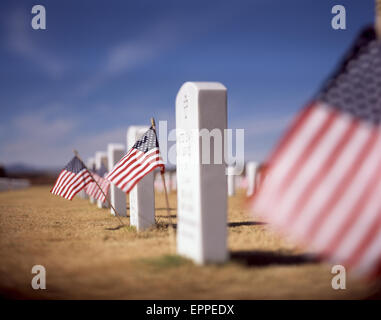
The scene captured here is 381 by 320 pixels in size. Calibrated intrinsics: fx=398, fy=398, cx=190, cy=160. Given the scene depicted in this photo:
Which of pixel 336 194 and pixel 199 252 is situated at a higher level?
pixel 336 194

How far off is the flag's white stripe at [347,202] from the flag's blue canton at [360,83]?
13.4 inches

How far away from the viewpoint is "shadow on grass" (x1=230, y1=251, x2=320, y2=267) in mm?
5500

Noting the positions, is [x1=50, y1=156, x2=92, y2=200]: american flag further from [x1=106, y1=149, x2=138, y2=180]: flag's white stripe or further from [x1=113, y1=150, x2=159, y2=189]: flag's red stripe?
[x1=113, y1=150, x2=159, y2=189]: flag's red stripe

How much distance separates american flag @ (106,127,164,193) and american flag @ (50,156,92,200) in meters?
2.83

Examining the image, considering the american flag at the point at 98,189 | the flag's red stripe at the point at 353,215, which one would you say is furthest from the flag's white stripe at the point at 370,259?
the american flag at the point at 98,189


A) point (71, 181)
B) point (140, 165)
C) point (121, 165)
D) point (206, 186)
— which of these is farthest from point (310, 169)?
point (71, 181)

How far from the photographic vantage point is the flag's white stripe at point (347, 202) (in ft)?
10.8

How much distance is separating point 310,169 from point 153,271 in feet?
8.66

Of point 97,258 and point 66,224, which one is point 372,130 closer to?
point 97,258

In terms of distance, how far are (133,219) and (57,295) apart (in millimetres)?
5029

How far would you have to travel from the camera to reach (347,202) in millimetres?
3344

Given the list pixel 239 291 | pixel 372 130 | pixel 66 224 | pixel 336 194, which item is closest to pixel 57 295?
pixel 239 291

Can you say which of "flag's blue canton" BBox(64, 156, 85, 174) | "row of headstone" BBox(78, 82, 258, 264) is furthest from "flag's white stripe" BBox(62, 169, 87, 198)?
"row of headstone" BBox(78, 82, 258, 264)

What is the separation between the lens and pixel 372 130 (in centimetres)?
339
